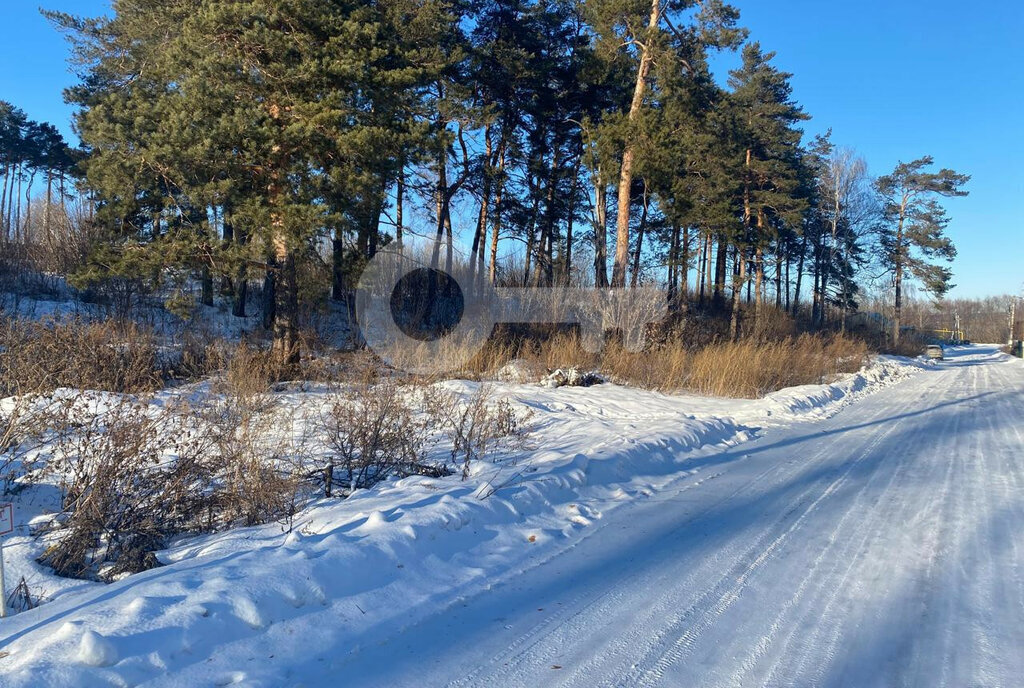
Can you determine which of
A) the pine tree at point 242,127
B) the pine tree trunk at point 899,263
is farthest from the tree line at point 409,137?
the pine tree trunk at point 899,263

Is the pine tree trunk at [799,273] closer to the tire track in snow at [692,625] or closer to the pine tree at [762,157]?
the pine tree at [762,157]

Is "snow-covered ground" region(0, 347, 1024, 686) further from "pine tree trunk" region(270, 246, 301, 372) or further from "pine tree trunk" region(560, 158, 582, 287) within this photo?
"pine tree trunk" region(560, 158, 582, 287)

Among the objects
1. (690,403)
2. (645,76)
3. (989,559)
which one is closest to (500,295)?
(645,76)

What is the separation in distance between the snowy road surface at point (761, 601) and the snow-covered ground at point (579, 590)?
0.02 metres

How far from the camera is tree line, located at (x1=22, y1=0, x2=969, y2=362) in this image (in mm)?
12023

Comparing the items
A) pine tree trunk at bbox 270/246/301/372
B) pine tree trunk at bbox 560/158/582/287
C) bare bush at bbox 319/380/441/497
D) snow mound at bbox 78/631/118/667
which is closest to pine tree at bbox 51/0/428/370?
pine tree trunk at bbox 270/246/301/372

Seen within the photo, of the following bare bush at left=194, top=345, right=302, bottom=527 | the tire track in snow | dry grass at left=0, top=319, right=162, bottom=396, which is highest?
dry grass at left=0, top=319, right=162, bottom=396

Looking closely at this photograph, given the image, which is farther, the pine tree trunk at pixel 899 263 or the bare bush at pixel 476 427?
the pine tree trunk at pixel 899 263

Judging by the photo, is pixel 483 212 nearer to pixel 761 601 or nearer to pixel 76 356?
pixel 76 356

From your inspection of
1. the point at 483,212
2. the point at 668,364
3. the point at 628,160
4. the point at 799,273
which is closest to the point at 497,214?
the point at 483,212

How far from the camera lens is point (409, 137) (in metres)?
13.1

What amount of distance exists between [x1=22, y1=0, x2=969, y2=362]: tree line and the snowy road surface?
888 cm

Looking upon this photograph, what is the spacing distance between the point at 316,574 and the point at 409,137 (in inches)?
409

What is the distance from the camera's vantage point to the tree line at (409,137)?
12023 mm
